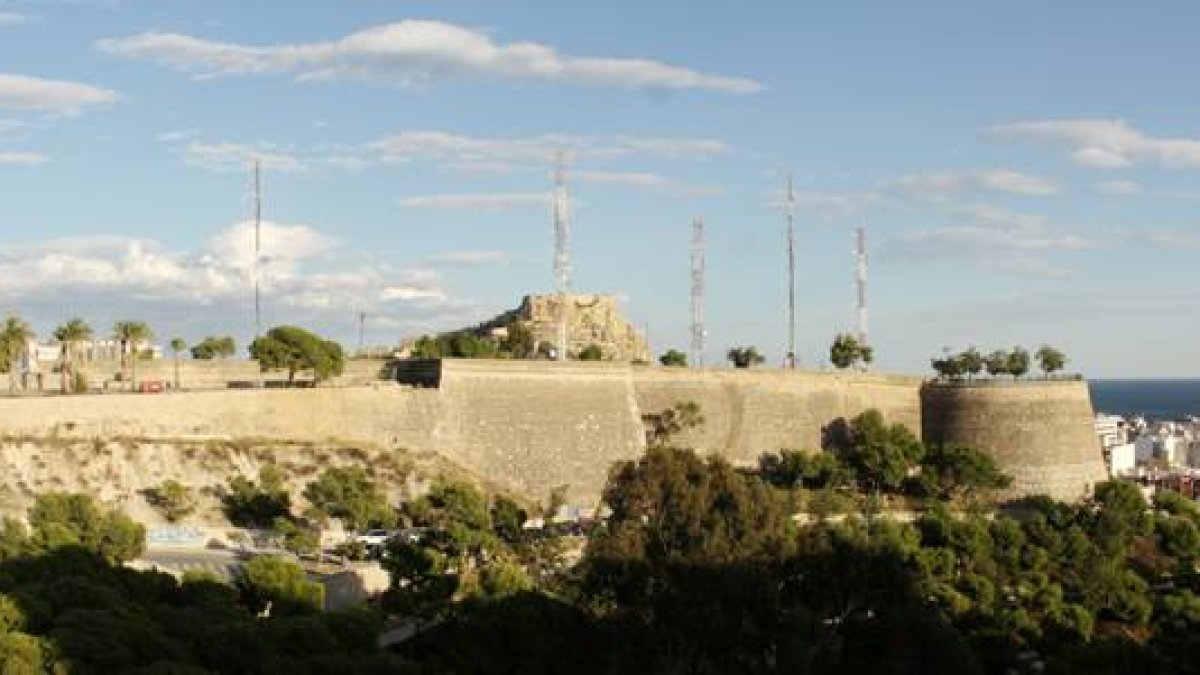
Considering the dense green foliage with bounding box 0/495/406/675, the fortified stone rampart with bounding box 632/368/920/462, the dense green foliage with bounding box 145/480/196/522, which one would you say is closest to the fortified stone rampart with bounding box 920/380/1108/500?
the fortified stone rampart with bounding box 632/368/920/462

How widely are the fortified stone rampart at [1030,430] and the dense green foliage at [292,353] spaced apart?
30.8 meters

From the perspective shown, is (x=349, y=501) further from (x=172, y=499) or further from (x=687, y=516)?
(x=687, y=516)

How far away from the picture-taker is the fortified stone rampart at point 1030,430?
245 ft

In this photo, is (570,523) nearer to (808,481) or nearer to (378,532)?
(378,532)

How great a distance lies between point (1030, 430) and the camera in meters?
75.4

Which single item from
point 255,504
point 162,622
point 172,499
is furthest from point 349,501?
point 162,622

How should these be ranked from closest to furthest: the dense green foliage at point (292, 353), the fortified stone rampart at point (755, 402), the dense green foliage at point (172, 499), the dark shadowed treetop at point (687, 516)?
the dark shadowed treetop at point (687, 516) → the dense green foliage at point (172, 499) → the dense green foliage at point (292, 353) → the fortified stone rampart at point (755, 402)

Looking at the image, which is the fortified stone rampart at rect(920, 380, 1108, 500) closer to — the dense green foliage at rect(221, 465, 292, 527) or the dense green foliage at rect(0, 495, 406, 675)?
the dense green foliage at rect(221, 465, 292, 527)

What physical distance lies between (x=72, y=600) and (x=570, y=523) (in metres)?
31.1

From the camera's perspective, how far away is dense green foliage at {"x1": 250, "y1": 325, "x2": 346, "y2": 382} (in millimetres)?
65000

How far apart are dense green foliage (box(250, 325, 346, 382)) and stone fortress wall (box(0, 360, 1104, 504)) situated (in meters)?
3.13

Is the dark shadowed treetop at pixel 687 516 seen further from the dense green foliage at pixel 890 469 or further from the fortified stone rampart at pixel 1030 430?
the fortified stone rampart at pixel 1030 430

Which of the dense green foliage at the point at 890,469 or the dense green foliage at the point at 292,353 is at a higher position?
the dense green foliage at the point at 292,353

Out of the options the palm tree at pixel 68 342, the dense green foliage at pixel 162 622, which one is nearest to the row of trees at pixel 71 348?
the palm tree at pixel 68 342
